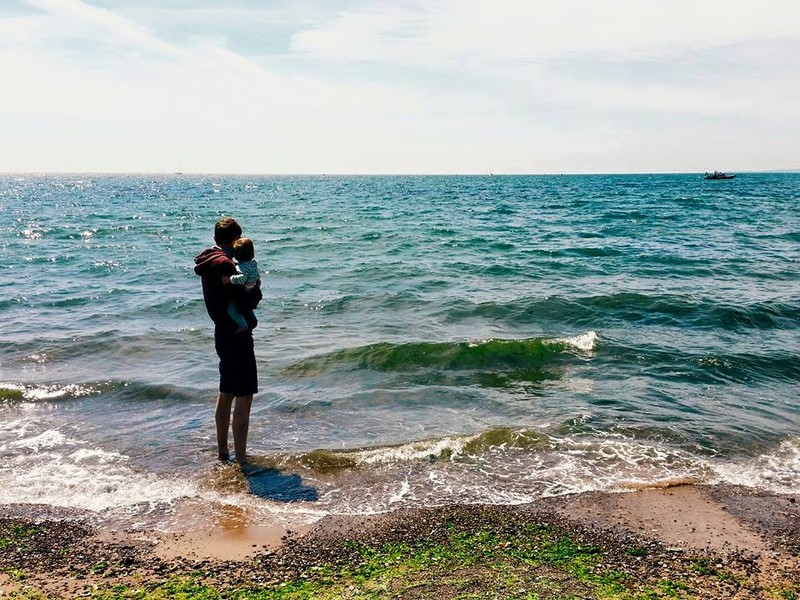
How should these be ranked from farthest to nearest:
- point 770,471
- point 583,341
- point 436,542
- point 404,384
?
point 583,341 → point 404,384 → point 770,471 → point 436,542

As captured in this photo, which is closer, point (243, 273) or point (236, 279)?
point (236, 279)

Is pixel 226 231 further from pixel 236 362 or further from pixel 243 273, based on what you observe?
pixel 236 362

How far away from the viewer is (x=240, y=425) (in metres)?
7.26

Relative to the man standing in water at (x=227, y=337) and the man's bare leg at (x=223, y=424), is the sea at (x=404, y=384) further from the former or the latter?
the man standing in water at (x=227, y=337)

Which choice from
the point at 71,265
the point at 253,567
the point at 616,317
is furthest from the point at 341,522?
the point at 71,265

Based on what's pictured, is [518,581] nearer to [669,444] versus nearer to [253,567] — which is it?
[253,567]

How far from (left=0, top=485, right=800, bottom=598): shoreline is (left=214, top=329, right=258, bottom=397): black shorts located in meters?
1.81

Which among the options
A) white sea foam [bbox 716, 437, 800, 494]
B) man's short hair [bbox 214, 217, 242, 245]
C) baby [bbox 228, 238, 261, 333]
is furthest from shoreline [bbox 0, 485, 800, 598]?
man's short hair [bbox 214, 217, 242, 245]

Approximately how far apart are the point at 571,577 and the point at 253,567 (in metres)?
2.50

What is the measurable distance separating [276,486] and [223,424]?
3.73 feet

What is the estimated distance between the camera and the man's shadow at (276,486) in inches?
257

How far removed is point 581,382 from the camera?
10477 mm

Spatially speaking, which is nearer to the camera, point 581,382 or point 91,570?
point 91,570

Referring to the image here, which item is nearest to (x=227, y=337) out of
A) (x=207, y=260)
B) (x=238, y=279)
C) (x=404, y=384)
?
(x=238, y=279)
